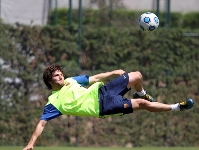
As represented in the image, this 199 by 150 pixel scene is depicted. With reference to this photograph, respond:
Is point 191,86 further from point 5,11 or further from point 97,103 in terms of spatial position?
point 97,103

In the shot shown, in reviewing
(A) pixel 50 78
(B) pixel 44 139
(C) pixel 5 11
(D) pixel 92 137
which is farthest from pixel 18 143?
(A) pixel 50 78

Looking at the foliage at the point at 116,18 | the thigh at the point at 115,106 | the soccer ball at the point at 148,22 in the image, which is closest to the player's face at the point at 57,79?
the thigh at the point at 115,106

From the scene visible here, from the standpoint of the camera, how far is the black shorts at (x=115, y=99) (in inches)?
386

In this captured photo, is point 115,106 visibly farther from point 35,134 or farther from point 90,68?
point 90,68

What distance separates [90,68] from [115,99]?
6.60 m

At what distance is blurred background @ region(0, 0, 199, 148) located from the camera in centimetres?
1594

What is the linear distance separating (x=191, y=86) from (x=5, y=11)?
5.33 metres

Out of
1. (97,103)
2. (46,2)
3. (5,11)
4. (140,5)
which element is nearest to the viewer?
(97,103)

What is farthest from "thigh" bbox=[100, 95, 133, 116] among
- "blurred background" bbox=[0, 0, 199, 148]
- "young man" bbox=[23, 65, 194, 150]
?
"blurred background" bbox=[0, 0, 199, 148]

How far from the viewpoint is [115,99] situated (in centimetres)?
986

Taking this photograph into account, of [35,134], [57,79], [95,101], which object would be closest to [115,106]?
[95,101]

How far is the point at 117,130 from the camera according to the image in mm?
16391

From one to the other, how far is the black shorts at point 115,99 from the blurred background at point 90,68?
621cm

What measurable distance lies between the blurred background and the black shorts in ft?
20.4
